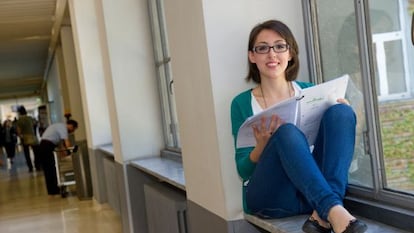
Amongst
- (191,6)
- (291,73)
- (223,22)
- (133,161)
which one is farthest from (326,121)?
(133,161)

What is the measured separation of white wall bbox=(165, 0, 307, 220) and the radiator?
0.79 meters

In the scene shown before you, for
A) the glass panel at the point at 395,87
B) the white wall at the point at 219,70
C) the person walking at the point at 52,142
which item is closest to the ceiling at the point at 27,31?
the person walking at the point at 52,142

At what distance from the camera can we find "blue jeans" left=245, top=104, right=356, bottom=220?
213 centimetres

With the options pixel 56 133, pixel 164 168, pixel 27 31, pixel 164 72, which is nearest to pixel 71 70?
pixel 27 31

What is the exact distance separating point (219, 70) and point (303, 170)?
765mm

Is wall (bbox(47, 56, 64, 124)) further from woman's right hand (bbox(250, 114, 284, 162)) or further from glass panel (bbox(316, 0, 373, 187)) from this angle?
woman's right hand (bbox(250, 114, 284, 162))

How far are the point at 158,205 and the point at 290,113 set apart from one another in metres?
2.30

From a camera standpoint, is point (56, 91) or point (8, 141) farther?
point (8, 141)

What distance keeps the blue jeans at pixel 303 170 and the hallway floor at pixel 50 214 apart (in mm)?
4343

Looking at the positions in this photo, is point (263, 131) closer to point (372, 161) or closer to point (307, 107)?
point (307, 107)

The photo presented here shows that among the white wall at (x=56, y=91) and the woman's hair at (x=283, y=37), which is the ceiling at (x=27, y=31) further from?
the woman's hair at (x=283, y=37)

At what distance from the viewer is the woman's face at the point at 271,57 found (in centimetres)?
249

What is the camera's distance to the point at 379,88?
239 cm

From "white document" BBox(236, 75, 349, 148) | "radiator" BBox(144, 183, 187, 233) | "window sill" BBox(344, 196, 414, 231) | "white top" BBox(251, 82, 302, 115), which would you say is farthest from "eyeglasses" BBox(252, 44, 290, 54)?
"radiator" BBox(144, 183, 187, 233)
